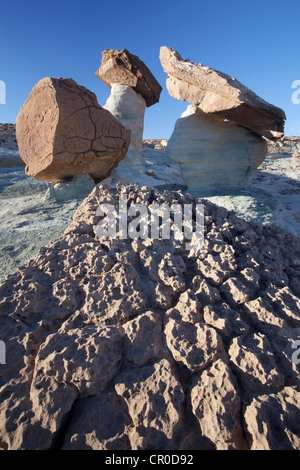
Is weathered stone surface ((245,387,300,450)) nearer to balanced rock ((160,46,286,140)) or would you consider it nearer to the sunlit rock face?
balanced rock ((160,46,286,140))

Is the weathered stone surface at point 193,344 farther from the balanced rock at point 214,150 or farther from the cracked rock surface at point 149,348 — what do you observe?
the balanced rock at point 214,150

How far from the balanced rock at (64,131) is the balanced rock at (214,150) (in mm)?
1309

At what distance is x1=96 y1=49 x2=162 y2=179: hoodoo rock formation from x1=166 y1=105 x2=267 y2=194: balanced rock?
132 centimetres

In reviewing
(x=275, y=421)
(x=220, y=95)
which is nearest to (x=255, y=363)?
(x=275, y=421)

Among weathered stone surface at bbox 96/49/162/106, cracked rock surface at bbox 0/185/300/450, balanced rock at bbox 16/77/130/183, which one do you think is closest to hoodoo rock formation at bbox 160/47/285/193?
balanced rock at bbox 16/77/130/183

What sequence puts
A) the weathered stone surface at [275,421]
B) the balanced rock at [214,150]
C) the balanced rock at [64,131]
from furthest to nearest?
the balanced rock at [214,150] < the balanced rock at [64,131] < the weathered stone surface at [275,421]

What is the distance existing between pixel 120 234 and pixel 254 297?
26.7 inches

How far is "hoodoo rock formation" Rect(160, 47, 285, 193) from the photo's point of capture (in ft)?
11.0

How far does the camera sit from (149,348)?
0.83m

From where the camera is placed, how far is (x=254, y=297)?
1.03 m

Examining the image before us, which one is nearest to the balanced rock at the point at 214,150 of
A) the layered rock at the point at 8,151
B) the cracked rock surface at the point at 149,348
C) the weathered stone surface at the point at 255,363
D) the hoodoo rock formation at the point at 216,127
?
the hoodoo rock formation at the point at 216,127

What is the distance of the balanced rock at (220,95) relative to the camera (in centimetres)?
325

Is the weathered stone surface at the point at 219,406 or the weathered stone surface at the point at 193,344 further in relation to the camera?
the weathered stone surface at the point at 193,344

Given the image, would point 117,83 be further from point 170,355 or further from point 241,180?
point 170,355
